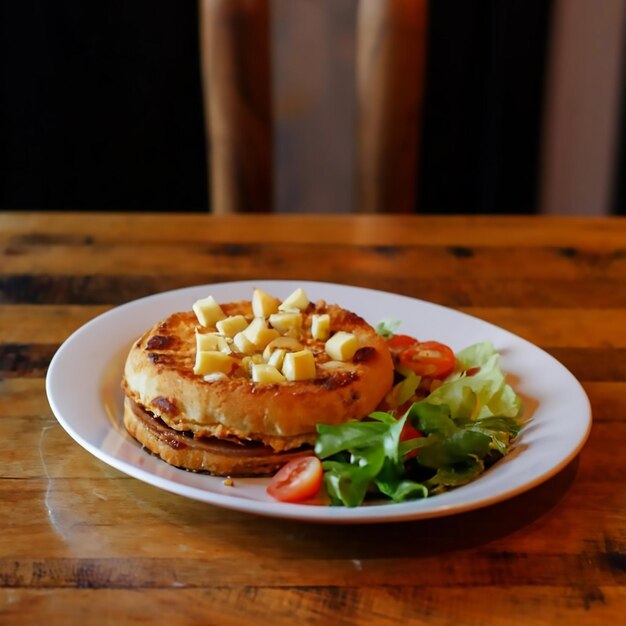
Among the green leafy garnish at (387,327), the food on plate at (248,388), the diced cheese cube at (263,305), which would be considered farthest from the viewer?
the green leafy garnish at (387,327)

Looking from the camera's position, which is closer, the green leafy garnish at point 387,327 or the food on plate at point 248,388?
the food on plate at point 248,388

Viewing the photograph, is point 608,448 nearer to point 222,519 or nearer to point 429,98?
point 222,519

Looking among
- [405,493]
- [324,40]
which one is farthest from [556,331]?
[324,40]

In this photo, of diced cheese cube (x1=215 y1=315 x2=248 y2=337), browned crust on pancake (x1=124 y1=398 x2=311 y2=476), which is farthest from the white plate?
diced cheese cube (x1=215 y1=315 x2=248 y2=337)

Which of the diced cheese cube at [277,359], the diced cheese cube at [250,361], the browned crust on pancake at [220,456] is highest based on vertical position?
the diced cheese cube at [277,359]

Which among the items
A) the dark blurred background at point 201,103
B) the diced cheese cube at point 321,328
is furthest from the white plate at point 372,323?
the dark blurred background at point 201,103

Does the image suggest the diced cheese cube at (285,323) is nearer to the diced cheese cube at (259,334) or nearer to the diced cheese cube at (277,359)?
the diced cheese cube at (259,334)

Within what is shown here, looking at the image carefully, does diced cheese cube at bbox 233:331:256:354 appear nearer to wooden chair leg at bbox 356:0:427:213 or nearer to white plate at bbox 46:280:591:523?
white plate at bbox 46:280:591:523
